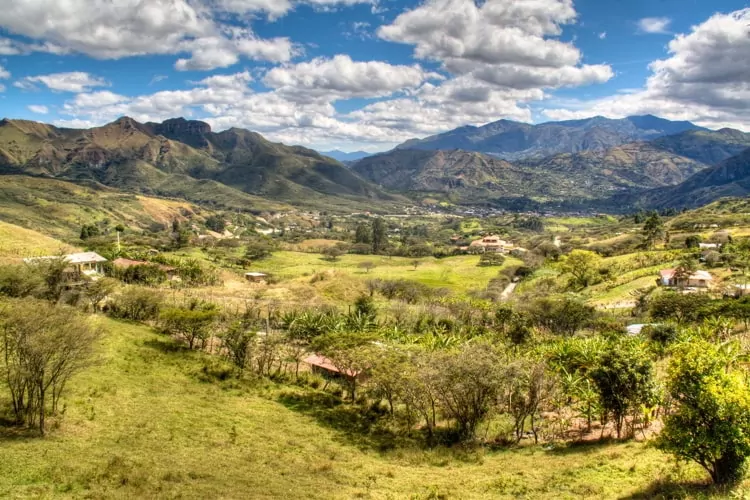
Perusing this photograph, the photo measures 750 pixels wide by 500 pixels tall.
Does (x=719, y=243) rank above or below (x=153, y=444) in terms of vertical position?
above

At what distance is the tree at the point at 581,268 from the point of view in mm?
85425

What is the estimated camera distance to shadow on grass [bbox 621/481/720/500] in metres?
15.4

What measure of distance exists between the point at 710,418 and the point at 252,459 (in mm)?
18635

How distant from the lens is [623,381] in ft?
77.8

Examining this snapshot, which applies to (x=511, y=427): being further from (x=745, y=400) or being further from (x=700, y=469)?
(x=745, y=400)

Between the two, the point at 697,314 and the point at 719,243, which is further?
the point at 719,243

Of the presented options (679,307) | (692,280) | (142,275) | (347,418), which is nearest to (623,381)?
(347,418)

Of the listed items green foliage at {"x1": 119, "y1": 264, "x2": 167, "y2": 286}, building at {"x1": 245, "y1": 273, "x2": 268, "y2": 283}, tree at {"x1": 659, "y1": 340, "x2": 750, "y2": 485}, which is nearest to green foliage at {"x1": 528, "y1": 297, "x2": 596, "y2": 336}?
tree at {"x1": 659, "y1": 340, "x2": 750, "y2": 485}

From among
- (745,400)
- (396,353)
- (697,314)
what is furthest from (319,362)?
(697,314)

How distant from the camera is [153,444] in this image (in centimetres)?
2292

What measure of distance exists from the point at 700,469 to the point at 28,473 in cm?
2563

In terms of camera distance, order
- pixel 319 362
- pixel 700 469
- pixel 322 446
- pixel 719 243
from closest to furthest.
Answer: pixel 700 469, pixel 322 446, pixel 319 362, pixel 719 243

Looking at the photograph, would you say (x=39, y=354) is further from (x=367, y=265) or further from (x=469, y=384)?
(x=367, y=265)

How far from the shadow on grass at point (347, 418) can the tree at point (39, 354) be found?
1327cm
